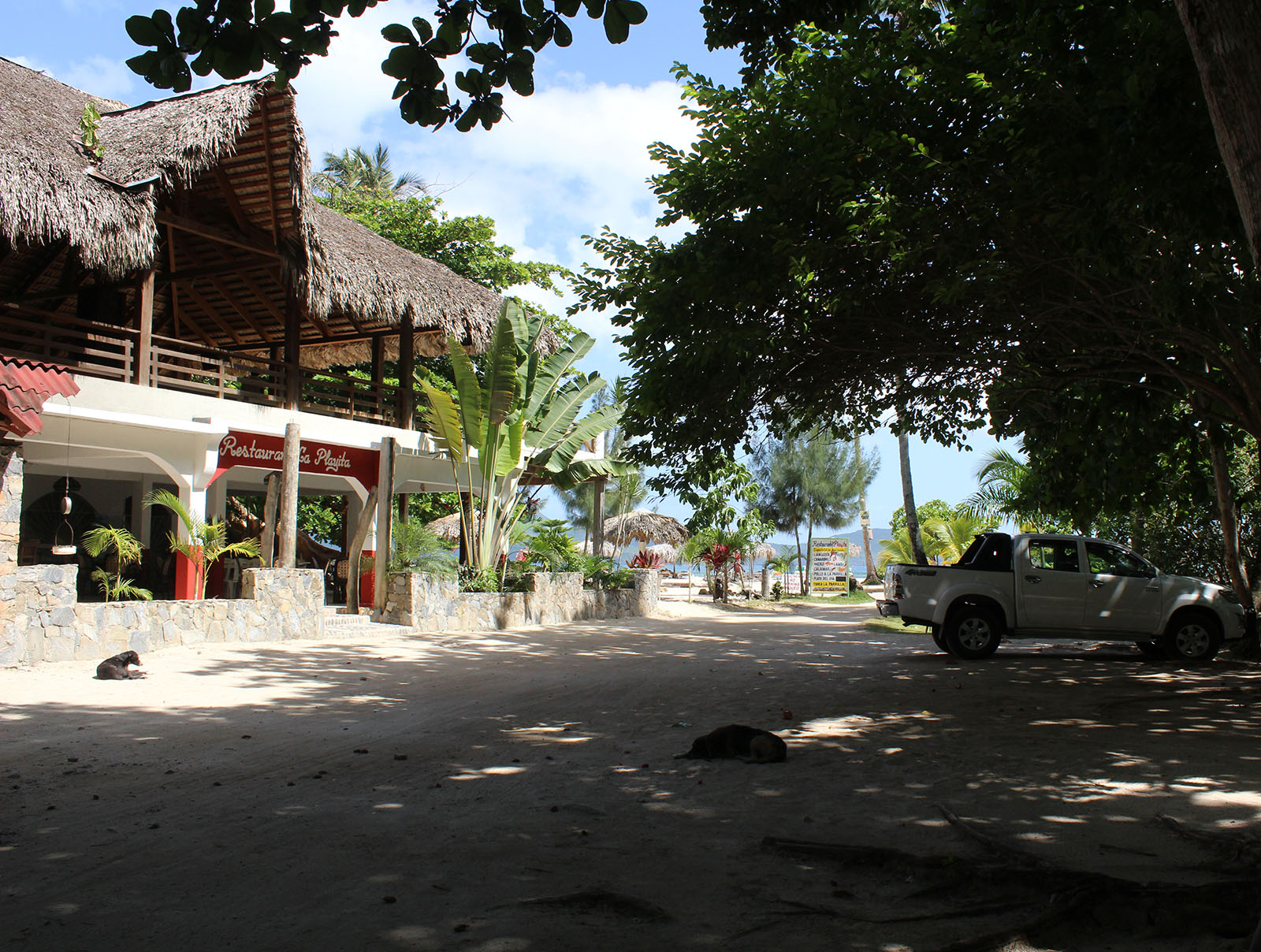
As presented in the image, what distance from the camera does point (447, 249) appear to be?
26.8 meters

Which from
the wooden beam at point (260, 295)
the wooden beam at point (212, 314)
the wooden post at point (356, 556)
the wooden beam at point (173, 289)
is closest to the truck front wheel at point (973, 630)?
the wooden post at point (356, 556)

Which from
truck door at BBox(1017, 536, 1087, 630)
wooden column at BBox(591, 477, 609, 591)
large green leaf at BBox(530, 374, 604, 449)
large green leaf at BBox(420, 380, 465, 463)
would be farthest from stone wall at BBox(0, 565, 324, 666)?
truck door at BBox(1017, 536, 1087, 630)

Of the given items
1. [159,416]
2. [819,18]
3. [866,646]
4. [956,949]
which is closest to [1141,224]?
[819,18]

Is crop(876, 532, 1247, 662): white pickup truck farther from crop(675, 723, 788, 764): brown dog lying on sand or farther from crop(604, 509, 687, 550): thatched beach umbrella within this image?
crop(604, 509, 687, 550): thatched beach umbrella

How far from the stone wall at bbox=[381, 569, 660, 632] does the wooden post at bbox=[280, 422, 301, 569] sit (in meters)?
2.10

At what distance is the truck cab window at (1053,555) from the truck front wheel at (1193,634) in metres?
1.47

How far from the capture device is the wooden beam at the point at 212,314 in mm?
19344

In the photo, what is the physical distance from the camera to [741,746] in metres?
6.52

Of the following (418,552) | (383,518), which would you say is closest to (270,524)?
(383,518)

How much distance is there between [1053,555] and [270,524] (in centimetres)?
1167

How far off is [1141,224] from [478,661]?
30.3ft

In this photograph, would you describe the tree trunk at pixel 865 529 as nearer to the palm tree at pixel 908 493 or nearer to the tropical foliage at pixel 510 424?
the palm tree at pixel 908 493

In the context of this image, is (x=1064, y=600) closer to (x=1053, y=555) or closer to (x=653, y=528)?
(x=1053, y=555)

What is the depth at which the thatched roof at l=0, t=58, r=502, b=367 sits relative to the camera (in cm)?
1277
